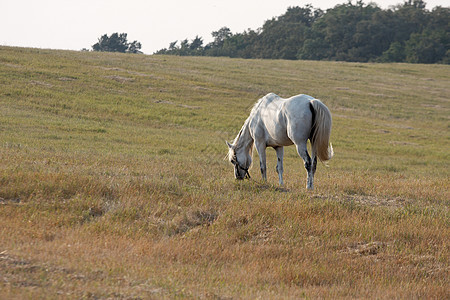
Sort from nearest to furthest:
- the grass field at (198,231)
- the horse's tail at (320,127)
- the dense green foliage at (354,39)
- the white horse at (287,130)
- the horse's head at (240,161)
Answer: the grass field at (198,231), the horse's tail at (320,127), the white horse at (287,130), the horse's head at (240,161), the dense green foliage at (354,39)

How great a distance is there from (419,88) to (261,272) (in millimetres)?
53305

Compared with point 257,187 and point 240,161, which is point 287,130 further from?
point 240,161

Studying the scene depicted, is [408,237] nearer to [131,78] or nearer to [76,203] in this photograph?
[76,203]

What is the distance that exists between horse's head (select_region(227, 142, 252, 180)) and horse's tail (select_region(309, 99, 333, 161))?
2.16 m

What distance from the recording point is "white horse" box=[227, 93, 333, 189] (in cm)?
1095

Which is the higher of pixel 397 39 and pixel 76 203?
pixel 397 39

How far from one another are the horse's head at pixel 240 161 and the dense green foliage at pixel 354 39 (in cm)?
7994

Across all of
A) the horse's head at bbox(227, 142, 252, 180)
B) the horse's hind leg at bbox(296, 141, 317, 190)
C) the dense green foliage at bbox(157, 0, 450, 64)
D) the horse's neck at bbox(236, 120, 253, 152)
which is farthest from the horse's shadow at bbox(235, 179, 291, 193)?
the dense green foliage at bbox(157, 0, 450, 64)

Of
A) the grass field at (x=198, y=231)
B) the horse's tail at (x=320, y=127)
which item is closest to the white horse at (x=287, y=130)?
the horse's tail at (x=320, y=127)

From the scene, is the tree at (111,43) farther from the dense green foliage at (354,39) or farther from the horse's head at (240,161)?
the horse's head at (240,161)

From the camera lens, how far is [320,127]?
426 inches

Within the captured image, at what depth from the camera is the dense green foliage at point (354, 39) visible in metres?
87.9

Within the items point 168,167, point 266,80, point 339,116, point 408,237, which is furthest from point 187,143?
point 266,80

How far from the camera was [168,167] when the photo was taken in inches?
541
